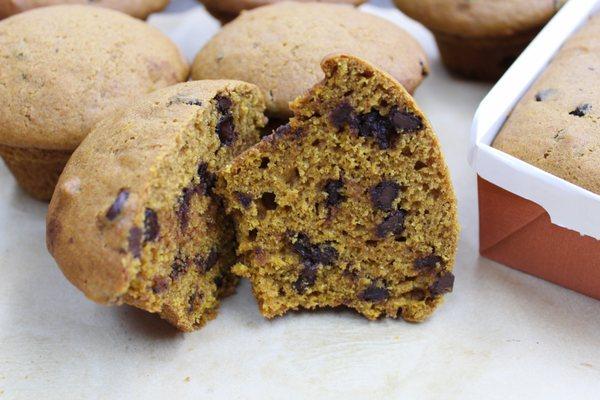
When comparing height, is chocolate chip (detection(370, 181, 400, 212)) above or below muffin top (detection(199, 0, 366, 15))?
above

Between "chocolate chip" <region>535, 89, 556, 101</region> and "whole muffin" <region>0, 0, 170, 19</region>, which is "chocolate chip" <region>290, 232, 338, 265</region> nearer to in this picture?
"chocolate chip" <region>535, 89, 556, 101</region>

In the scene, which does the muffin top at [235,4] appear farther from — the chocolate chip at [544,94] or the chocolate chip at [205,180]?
the chocolate chip at [205,180]

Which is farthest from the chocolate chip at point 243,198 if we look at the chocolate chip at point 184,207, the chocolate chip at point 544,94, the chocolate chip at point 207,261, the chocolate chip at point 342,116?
the chocolate chip at point 544,94

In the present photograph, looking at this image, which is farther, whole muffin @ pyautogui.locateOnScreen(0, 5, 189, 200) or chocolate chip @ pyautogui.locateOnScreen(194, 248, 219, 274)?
whole muffin @ pyautogui.locateOnScreen(0, 5, 189, 200)

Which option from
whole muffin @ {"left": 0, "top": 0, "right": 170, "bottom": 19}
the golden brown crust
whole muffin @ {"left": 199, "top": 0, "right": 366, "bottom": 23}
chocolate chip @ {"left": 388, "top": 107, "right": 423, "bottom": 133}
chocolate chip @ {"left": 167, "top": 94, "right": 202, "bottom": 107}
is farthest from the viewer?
whole muffin @ {"left": 199, "top": 0, "right": 366, "bottom": 23}

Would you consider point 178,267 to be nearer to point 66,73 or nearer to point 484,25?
point 66,73

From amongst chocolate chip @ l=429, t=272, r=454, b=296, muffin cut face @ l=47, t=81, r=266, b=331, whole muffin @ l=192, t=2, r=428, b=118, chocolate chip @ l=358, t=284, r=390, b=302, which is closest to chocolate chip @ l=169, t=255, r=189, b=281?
muffin cut face @ l=47, t=81, r=266, b=331
